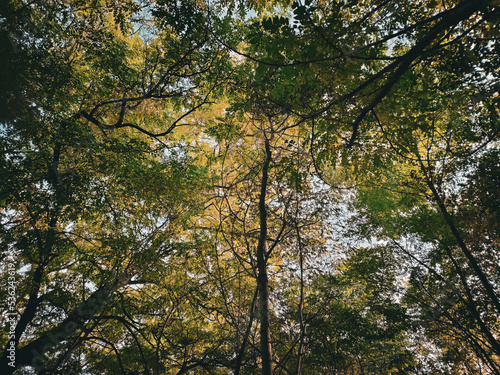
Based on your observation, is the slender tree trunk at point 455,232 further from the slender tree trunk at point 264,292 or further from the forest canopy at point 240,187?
the slender tree trunk at point 264,292

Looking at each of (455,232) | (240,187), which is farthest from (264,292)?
(455,232)

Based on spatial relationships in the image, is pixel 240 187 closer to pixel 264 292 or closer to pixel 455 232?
pixel 264 292

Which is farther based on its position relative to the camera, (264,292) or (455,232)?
(455,232)

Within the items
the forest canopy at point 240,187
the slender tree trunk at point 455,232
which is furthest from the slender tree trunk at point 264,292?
the slender tree trunk at point 455,232

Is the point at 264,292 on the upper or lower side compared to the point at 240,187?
lower

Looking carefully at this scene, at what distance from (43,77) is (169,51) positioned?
2.27m

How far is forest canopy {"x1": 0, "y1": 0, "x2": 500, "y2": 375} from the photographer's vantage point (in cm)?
286

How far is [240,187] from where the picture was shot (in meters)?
5.32

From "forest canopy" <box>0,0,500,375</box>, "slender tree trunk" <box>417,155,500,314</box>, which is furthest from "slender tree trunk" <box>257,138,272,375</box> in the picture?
"slender tree trunk" <box>417,155,500,314</box>

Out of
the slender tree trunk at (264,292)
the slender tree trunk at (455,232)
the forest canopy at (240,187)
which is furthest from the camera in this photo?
the slender tree trunk at (455,232)

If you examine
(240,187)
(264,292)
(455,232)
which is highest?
(240,187)

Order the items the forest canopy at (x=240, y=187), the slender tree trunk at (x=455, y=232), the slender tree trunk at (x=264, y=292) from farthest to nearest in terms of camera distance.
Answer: the slender tree trunk at (x=455, y=232)
the slender tree trunk at (x=264, y=292)
the forest canopy at (x=240, y=187)

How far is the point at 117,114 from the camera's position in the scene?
6734 millimetres

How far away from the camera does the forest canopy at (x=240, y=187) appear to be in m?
2.86
